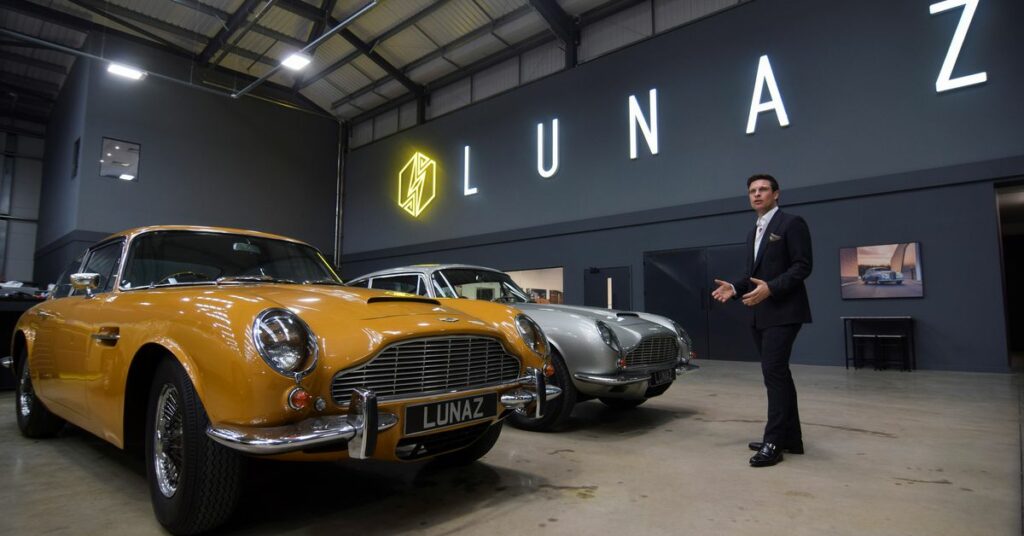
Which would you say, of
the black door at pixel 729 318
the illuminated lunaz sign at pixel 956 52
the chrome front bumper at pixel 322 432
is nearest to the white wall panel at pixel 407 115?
the black door at pixel 729 318

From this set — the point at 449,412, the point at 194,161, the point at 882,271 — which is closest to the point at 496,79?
the point at 194,161

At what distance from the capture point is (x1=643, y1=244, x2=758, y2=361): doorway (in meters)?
8.51

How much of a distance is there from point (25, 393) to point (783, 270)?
4.76 metres

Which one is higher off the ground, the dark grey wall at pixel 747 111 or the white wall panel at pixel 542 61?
the white wall panel at pixel 542 61

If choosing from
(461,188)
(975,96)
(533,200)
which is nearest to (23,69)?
(461,188)

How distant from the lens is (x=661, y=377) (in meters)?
3.57

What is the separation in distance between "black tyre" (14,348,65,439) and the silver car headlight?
7.93 ft

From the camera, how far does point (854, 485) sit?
232cm

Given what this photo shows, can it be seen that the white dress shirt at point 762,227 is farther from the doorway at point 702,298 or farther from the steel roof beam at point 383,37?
the steel roof beam at point 383,37

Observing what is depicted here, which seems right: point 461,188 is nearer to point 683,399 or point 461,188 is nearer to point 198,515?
point 683,399

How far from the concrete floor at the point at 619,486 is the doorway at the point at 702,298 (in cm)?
481

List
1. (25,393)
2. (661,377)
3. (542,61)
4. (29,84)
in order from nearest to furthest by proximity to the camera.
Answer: (25,393) < (661,377) < (542,61) < (29,84)

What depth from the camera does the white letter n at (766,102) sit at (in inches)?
327

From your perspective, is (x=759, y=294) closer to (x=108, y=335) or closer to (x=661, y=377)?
(x=661, y=377)
